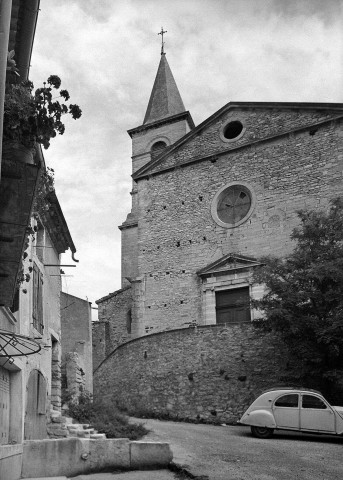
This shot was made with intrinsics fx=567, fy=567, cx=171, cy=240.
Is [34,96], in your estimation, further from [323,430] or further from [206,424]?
[206,424]

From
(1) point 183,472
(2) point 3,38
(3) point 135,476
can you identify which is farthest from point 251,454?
(2) point 3,38

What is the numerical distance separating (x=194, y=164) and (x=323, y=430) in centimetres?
1348

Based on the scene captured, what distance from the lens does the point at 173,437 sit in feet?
39.1

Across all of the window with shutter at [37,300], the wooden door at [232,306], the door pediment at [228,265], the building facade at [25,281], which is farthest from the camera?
the door pediment at [228,265]

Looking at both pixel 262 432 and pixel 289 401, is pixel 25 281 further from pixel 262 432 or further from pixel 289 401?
pixel 289 401

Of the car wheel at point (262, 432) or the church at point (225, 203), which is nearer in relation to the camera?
the car wheel at point (262, 432)

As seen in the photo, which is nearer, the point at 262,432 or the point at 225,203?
the point at 262,432

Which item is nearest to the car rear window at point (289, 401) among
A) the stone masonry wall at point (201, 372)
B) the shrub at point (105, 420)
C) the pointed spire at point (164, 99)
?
the stone masonry wall at point (201, 372)

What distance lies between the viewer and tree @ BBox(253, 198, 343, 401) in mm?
13562

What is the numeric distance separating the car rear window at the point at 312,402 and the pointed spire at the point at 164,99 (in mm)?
29034

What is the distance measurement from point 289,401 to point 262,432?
901 millimetres

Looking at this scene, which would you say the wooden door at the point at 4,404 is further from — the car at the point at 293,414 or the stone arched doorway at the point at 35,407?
the car at the point at 293,414

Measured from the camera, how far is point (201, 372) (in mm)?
16141

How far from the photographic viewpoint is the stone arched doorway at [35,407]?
9.49 metres
